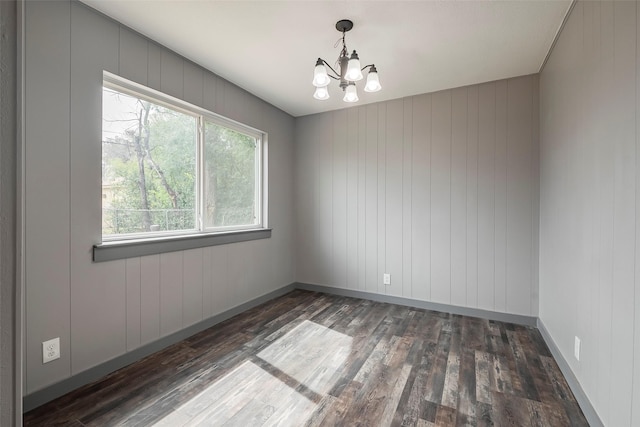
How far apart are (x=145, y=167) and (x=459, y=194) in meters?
3.08

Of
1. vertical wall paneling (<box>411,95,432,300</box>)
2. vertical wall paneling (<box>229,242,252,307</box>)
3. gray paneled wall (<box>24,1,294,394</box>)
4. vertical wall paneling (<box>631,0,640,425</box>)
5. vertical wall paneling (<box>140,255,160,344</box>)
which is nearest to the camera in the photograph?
vertical wall paneling (<box>631,0,640,425</box>)

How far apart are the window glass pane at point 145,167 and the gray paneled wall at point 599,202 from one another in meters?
2.97

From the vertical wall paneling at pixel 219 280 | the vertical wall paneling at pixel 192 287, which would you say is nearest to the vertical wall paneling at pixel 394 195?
the vertical wall paneling at pixel 219 280

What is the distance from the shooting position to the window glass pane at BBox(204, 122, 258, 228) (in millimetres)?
2996

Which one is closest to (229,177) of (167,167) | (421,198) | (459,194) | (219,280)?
(167,167)

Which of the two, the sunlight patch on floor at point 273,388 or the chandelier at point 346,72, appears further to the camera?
the chandelier at point 346,72

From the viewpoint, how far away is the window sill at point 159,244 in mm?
2033

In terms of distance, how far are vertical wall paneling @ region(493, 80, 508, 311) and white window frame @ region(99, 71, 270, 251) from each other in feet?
8.57

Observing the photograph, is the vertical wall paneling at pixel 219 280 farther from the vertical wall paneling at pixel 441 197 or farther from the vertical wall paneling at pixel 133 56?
the vertical wall paneling at pixel 441 197

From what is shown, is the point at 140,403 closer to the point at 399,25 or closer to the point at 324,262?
the point at 324,262

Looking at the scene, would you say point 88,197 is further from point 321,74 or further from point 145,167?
point 321,74

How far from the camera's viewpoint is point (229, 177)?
328cm

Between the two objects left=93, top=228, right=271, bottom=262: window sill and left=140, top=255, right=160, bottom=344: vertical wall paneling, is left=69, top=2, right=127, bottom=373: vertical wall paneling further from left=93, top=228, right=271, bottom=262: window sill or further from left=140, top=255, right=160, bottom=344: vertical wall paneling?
left=140, top=255, right=160, bottom=344: vertical wall paneling

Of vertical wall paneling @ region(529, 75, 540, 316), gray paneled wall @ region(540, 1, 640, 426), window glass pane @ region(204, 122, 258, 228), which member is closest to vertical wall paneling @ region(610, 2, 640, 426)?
gray paneled wall @ region(540, 1, 640, 426)
